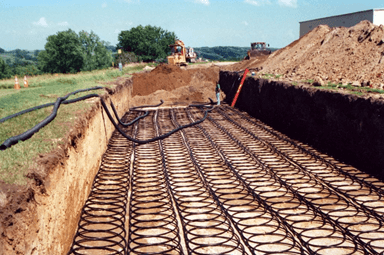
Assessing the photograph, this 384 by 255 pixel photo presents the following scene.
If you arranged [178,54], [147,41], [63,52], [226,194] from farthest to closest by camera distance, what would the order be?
1. [147,41]
2. [63,52]
3. [178,54]
4. [226,194]

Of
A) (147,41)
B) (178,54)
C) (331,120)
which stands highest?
(147,41)

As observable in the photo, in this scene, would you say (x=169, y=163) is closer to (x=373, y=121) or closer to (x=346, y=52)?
(x=373, y=121)

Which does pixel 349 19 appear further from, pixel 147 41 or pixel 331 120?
pixel 147 41

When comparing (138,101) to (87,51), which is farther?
(87,51)

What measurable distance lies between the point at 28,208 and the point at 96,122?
4.90 m

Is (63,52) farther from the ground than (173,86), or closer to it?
farther from the ground

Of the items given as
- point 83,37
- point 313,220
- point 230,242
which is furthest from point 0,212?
point 83,37

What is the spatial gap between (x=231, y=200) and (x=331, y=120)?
3.59 metres

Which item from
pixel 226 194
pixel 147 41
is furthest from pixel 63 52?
→ pixel 226 194

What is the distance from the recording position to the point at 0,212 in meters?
2.49

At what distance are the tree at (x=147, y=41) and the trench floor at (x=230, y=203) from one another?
7092cm

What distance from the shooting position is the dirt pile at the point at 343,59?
970 cm

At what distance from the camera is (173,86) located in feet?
69.9


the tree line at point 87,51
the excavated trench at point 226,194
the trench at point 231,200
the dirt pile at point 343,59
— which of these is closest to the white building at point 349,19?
the dirt pile at point 343,59
